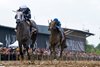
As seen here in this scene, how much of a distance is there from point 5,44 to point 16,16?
37274mm

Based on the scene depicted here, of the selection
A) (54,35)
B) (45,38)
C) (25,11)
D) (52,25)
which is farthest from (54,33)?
(45,38)

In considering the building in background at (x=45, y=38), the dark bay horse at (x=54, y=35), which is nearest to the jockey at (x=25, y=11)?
the dark bay horse at (x=54, y=35)

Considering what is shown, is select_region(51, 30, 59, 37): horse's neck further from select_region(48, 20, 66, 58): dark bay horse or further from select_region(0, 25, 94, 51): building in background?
select_region(0, 25, 94, 51): building in background

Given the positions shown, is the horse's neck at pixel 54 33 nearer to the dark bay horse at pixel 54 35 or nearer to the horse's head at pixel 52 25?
the dark bay horse at pixel 54 35

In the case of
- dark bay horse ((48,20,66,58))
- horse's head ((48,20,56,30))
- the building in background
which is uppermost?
the building in background

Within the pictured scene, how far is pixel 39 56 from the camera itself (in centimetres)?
3691

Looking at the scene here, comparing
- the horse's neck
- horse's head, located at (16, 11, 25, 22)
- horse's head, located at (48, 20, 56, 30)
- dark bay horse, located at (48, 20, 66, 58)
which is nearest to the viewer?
horse's head, located at (16, 11, 25, 22)

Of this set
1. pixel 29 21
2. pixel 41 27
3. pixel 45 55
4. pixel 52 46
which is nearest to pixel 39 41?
pixel 41 27

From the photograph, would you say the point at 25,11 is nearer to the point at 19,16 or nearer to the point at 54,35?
the point at 19,16

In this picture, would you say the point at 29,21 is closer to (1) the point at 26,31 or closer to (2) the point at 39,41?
(1) the point at 26,31

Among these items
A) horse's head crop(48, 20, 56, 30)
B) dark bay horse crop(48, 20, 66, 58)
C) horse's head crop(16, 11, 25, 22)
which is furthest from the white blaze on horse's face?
horse's head crop(48, 20, 56, 30)

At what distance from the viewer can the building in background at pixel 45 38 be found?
58256 mm

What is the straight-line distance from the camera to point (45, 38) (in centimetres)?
7106

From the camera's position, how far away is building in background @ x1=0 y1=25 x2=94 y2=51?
191 feet
